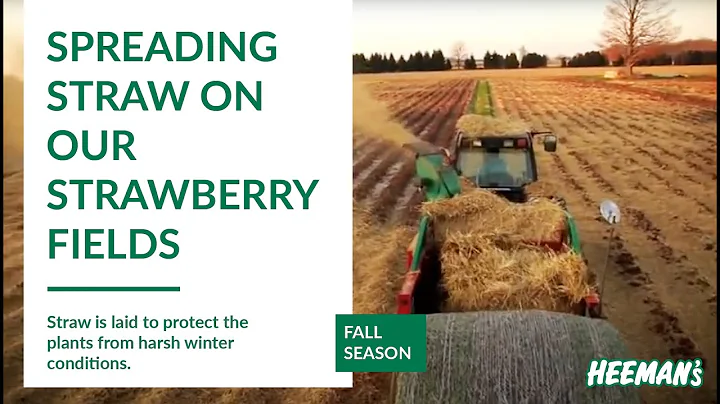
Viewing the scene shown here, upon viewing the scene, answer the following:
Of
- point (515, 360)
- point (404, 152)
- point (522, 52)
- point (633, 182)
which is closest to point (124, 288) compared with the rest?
point (404, 152)

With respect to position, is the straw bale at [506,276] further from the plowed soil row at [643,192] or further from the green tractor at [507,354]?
the plowed soil row at [643,192]

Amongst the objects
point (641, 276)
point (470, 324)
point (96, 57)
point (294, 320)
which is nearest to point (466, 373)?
point (470, 324)

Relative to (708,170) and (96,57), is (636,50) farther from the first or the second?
(96,57)

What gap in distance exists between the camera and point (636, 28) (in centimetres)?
359

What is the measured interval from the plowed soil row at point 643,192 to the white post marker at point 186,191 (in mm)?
965

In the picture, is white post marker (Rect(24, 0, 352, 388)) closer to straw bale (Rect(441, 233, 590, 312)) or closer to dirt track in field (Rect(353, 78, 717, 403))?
dirt track in field (Rect(353, 78, 717, 403))

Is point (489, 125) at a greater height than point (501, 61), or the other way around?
point (501, 61)

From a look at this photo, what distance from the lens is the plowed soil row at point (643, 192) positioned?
3617 mm

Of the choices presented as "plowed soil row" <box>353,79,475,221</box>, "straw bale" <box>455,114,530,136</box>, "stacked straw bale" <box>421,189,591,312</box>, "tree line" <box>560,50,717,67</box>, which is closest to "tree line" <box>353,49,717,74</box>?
"tree line" <box>560,50,717,67</box>

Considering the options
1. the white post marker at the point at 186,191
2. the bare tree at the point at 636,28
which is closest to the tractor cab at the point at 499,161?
the bare tree at the point at 636,28

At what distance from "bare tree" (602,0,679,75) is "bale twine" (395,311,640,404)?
120cm

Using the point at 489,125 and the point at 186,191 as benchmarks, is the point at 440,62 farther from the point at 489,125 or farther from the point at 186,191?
the point at 186,191

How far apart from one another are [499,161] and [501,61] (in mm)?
457

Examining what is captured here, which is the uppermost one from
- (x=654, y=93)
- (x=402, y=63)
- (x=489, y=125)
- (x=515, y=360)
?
(x=402, y=63)
